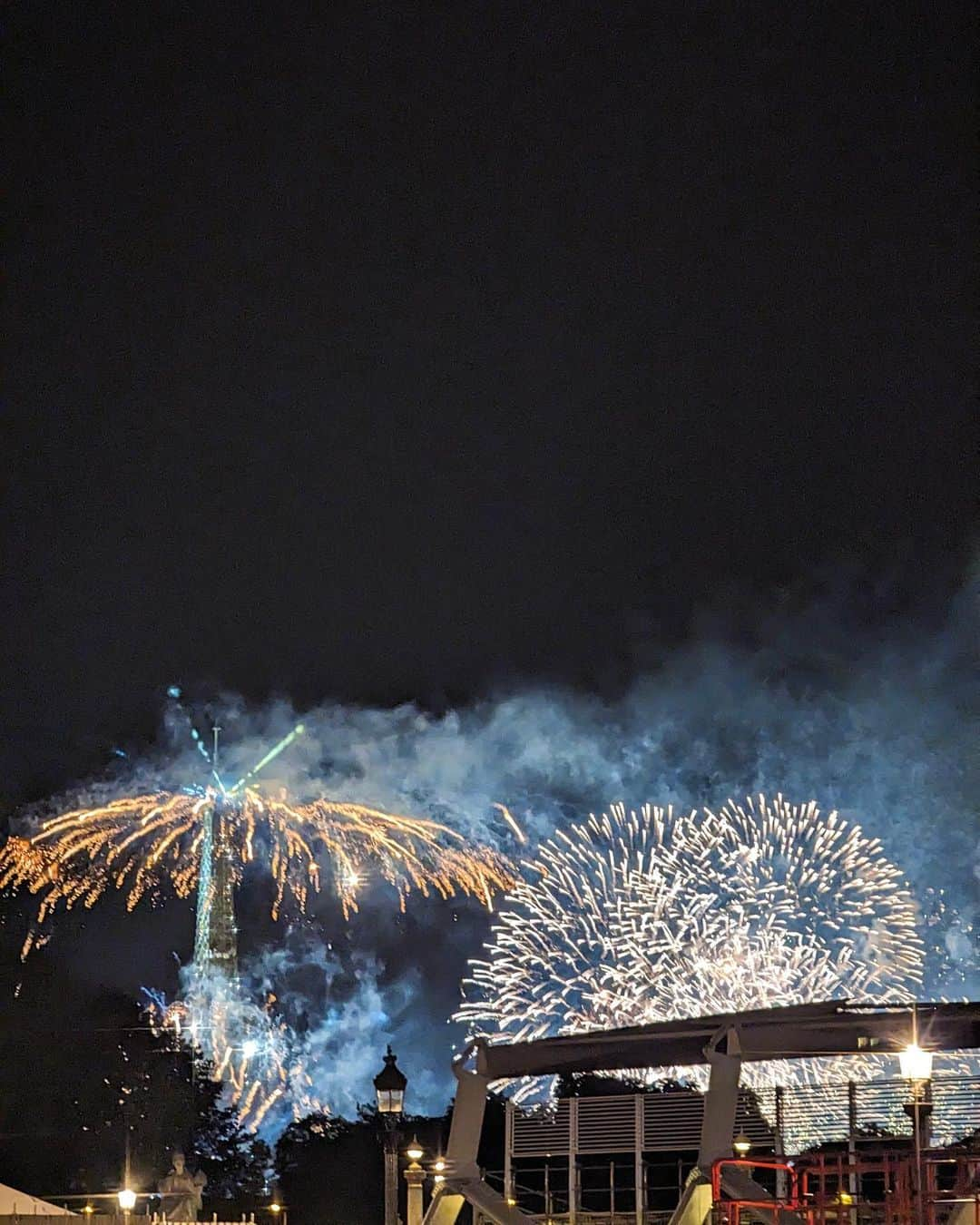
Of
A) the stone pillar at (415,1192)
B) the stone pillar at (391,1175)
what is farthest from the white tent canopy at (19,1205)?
the stone pillar at (415,1192)

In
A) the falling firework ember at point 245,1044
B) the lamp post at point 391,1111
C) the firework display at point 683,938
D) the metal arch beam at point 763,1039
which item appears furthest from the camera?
the falling firework ember at point 245,1044

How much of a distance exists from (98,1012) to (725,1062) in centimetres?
5058

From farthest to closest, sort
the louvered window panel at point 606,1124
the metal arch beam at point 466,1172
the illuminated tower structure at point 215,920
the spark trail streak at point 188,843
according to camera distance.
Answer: the illuminated tower structure at point 215,920, the spark trail streak at point 188,843, the louvered window panel at point 606,1124, the metal arch beam at point 466,1172

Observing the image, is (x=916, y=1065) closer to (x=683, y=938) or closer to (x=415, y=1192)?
(x=415, y=1192)

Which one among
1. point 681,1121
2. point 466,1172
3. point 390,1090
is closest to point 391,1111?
point 390,1090

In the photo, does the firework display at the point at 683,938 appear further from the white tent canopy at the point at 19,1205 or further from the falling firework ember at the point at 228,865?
the white tent canopy at the point at 19,1205

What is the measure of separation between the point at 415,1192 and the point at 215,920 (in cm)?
7794

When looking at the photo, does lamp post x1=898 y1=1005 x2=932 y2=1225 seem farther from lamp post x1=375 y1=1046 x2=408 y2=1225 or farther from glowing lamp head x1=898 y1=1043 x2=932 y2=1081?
lamp post x1=375 y1=1046 x2=408 y2=1225

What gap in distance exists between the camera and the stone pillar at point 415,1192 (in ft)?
105

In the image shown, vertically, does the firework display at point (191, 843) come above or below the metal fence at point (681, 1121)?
above

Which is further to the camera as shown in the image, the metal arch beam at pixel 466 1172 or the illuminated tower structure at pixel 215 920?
the illuminated tower structure at pixel 215 920

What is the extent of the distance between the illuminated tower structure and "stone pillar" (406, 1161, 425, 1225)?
6971 centimetres

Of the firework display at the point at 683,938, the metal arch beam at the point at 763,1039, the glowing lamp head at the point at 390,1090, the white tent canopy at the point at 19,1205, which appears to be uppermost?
the firework display at the point at 683,938

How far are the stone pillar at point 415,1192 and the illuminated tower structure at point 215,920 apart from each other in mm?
69709
